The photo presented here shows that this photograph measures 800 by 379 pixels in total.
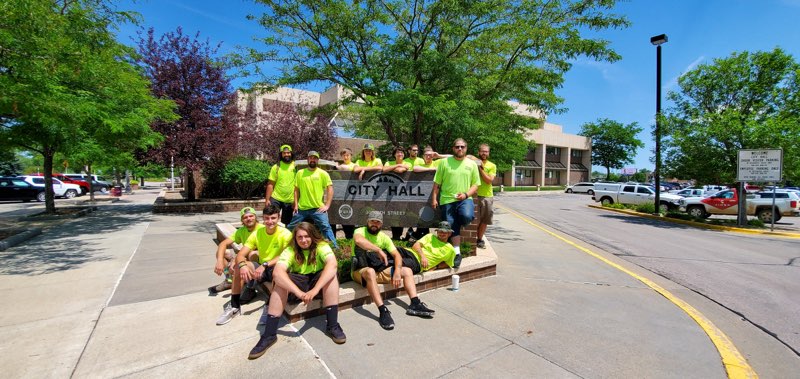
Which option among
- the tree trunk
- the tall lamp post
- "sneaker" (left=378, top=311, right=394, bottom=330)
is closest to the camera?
"sneaker" (left=378, top=311, right=394, bottom=330)

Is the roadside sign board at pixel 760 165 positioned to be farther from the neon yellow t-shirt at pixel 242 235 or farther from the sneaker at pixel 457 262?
the neon yellow t-shirt at pixel 242 235

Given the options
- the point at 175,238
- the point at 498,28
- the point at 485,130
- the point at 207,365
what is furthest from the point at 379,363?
the point at 485,130

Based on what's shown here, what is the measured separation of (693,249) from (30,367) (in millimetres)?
11212

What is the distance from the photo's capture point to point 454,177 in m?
5.15

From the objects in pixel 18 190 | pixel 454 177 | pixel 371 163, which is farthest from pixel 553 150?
pixel 18 190

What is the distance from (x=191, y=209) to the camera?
553 inches

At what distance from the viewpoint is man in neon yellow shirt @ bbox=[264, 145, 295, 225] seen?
5.82 metres

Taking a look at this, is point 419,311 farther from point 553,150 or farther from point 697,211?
point 553,150

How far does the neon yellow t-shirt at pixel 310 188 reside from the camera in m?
5.29

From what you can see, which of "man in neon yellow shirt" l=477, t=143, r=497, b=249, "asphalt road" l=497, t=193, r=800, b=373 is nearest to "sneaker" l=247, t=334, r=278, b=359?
"man in neon yellow shirt" l=477, t=143, r=497, b=249

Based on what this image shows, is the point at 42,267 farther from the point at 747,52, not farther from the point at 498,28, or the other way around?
the point at 747,52

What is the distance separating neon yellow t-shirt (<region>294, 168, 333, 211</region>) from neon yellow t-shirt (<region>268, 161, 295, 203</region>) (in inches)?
19.6

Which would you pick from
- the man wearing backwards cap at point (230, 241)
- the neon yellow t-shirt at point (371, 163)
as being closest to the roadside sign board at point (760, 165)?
the neon yellow t-shirt at point (371, 163)

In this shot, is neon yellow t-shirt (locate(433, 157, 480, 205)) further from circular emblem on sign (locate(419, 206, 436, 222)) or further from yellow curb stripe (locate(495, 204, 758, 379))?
yellow curb stripe (locate(495, 204, 758, 379))
